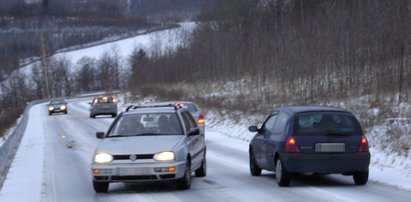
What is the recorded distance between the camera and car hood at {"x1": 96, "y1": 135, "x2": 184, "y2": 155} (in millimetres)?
11359

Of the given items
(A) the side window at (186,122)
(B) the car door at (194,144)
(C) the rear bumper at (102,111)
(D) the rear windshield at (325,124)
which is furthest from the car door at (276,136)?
(C) the rear bumper at (102,111)

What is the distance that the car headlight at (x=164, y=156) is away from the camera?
11328mm

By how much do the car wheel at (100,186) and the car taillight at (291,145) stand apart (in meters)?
3.27

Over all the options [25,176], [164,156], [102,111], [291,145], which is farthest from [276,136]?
[102,111]

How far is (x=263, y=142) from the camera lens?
524 inches

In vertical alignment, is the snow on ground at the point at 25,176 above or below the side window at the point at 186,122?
below

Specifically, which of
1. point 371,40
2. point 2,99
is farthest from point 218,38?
point 2,99

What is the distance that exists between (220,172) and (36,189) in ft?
→ 14.2

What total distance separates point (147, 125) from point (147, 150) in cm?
140

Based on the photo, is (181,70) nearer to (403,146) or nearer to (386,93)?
(386,93)

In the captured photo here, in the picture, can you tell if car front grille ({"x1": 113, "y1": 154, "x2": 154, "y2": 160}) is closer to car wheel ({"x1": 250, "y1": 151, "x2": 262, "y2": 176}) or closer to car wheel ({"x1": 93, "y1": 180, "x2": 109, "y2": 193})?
car wheel ({"x1": 93, "y1": 180, "x2": 109, "y2": 193})

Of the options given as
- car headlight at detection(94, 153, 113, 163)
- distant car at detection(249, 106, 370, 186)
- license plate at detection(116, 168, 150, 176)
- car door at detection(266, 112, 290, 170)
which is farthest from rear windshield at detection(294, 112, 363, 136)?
car headlight at detection(94, 153, 113, 163)

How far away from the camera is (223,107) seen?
1420 inches

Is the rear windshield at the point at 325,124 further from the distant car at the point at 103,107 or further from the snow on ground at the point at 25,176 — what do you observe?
the distant car at the point at 103,107
